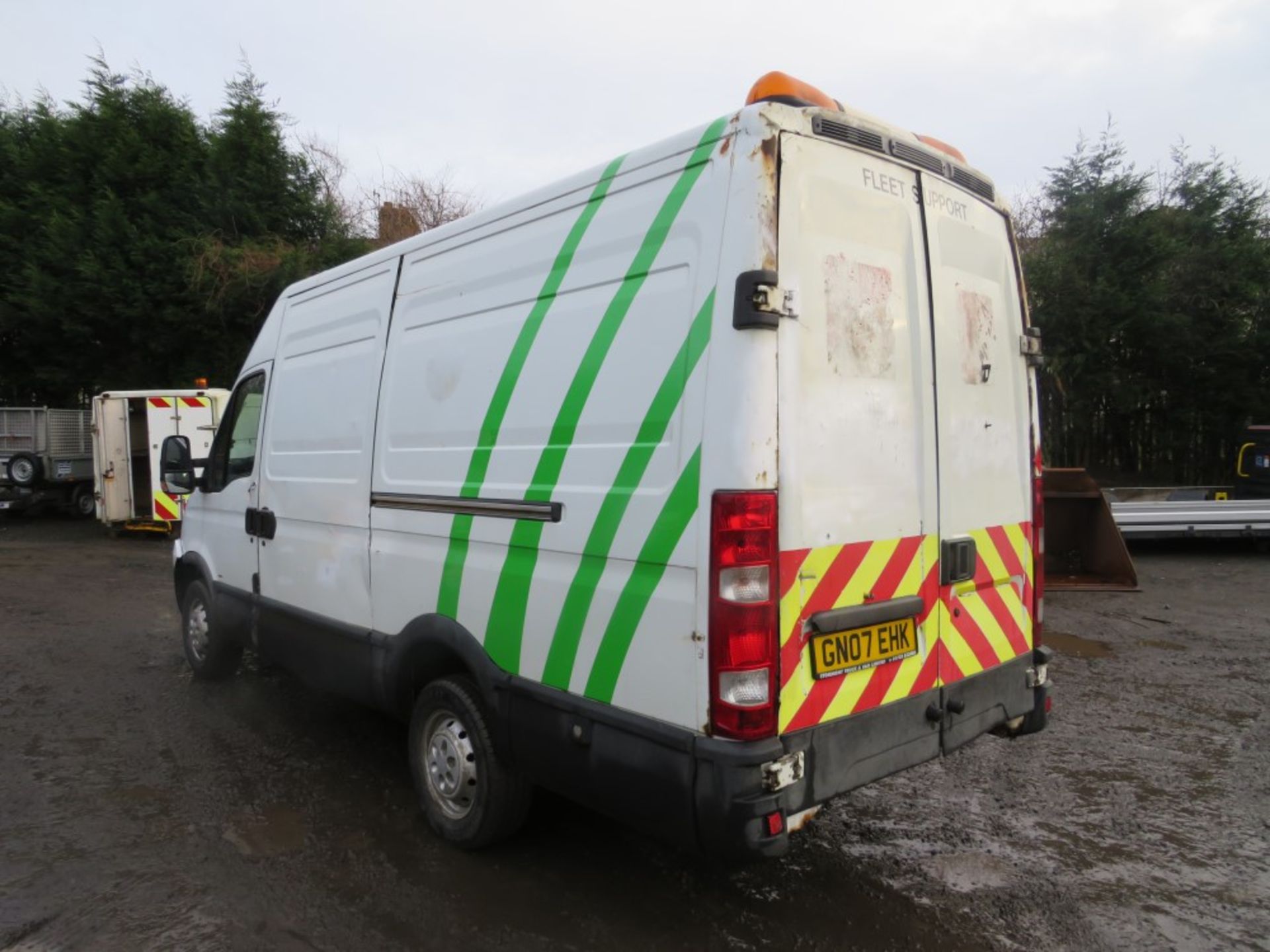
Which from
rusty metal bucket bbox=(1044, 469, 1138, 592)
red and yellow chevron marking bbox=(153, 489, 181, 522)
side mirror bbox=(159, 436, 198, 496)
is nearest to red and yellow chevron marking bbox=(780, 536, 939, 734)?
side mirror bbox=(159, 436, 198, 496)

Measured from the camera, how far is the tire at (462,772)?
3326 millimetres

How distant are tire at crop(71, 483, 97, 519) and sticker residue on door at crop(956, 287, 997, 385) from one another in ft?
60.4

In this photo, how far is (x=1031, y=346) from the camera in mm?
3623

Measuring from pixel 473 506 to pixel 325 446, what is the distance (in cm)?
142

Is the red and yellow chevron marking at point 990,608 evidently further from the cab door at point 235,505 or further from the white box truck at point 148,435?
the white box truck at point 148,435

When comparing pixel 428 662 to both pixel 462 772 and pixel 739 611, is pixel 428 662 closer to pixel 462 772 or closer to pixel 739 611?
pixel 462 772

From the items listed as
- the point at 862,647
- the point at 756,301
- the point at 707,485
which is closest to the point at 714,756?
the point at 862,647

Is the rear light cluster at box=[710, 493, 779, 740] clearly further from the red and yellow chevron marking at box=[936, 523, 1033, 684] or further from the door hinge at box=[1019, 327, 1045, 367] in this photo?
the door hinge at box=[1019, 327, 1045, 367]

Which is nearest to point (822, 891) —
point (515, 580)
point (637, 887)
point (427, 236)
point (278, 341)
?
point (637, 887)

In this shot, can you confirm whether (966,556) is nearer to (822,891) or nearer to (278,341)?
(822,891)

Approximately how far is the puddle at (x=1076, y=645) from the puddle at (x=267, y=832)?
5.66 m

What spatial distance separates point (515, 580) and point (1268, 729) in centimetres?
464

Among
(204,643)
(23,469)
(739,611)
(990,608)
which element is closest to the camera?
(739,611)

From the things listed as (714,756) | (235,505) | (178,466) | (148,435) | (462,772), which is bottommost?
(462,772)
